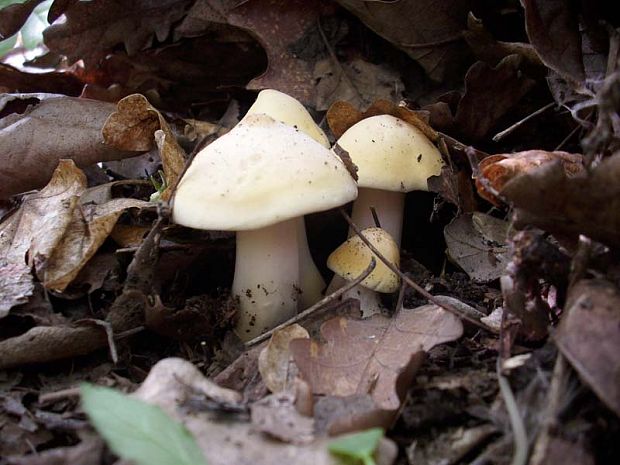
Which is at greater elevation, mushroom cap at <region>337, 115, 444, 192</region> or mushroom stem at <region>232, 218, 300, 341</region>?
mushroom cap at <region>337, 115, 444, 192</region>

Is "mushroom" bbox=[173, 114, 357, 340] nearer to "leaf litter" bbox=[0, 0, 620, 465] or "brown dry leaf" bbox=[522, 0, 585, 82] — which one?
"leaf litter" bbox=[0, 0, 620, 465]

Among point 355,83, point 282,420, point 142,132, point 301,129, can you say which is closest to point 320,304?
point 282,420

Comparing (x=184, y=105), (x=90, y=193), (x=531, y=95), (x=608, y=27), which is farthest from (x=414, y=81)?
(x=90, y=193)

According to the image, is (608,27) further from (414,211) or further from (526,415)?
(526,415)

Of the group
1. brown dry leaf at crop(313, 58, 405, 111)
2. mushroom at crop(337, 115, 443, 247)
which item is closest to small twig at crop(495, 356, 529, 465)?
mushroom at crop(337, 115, 443, 247)

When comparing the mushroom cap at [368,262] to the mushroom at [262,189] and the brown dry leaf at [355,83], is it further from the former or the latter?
the brown dry leaf at [355,83]

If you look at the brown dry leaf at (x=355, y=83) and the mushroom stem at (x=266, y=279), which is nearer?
the mushroom stem at (x=266, y=279)

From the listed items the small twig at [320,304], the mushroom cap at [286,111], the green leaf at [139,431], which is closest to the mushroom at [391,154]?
the mushroom cap at [286,111]

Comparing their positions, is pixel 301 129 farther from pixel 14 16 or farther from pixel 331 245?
pixel 14 16
